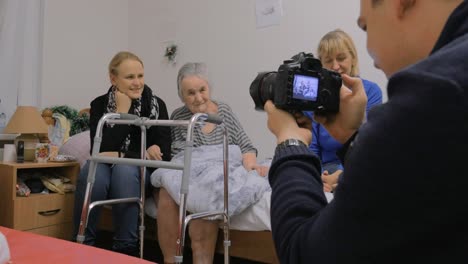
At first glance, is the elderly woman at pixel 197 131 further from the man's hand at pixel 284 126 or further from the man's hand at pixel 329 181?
the man's hand at pixel 284 126

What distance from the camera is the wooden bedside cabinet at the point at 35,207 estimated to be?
2031 mm

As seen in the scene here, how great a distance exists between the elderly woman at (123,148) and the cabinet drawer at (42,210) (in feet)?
0.93

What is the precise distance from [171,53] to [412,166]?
9.62ft

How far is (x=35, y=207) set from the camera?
82.1 inches

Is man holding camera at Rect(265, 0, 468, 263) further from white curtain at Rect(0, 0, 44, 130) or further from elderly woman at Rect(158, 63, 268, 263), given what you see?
white curtain at Rect(0, 0, 44, 130)

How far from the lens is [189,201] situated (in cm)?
162

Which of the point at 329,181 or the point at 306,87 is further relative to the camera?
the point at 329,181

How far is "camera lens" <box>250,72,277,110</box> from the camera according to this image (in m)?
0.67

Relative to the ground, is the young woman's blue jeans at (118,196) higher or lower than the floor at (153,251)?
higher

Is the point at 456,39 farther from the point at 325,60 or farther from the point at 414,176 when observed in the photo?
the point at 325,60

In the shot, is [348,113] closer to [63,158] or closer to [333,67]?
[333,67]

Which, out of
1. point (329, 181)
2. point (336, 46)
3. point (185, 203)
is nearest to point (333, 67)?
point (336, 46)

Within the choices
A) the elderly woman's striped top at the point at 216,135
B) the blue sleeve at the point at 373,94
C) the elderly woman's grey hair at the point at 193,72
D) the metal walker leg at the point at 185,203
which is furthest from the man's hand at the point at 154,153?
the blue sleeve at the point at 373,94

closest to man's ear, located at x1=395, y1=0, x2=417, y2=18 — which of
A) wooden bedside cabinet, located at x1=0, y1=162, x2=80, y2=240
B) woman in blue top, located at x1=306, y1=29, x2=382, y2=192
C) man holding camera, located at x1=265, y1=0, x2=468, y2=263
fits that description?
man holding camera, located at x1=265, y1=0, x2=468, y2=263
